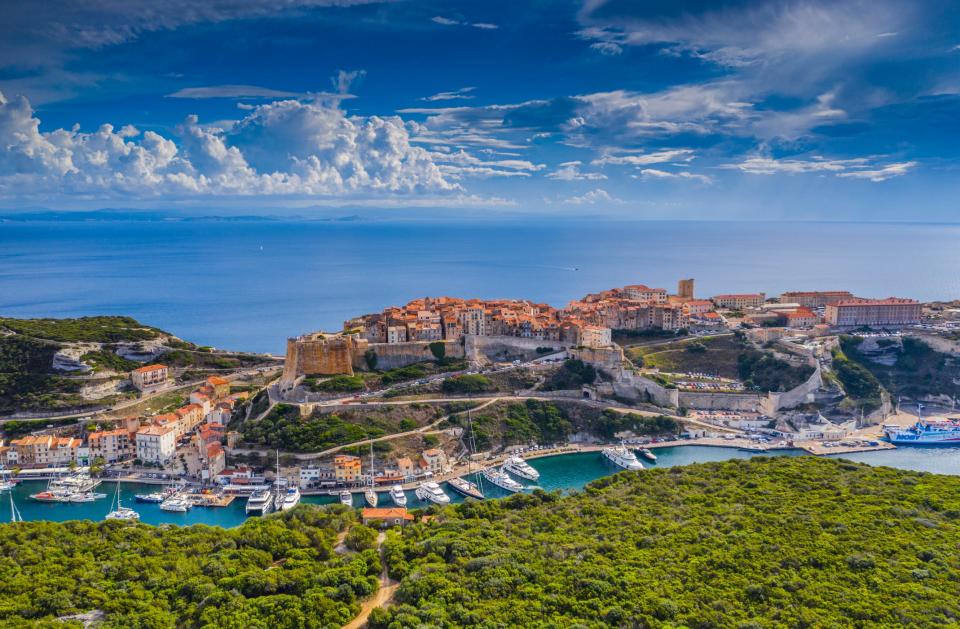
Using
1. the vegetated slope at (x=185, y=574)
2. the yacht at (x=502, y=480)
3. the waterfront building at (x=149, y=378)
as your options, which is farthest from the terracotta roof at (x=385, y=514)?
the waterfront building at (x=149, y=378)

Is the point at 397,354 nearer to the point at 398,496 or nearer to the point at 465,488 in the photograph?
the point at 465,488

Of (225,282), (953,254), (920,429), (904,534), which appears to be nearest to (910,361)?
(920,429)

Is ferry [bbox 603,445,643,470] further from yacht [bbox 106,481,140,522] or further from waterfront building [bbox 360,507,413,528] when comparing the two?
yacht [bbox 106,481,140,522]

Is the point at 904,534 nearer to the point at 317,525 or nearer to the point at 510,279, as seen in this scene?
the point at 317,525

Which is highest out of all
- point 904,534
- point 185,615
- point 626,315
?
point 626,315

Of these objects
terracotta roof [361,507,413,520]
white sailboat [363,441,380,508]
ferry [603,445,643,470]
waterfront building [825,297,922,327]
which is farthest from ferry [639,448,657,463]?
waterfront building [825,297,922,327]

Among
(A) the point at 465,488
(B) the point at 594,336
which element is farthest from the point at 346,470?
(B) the point at 594,336
